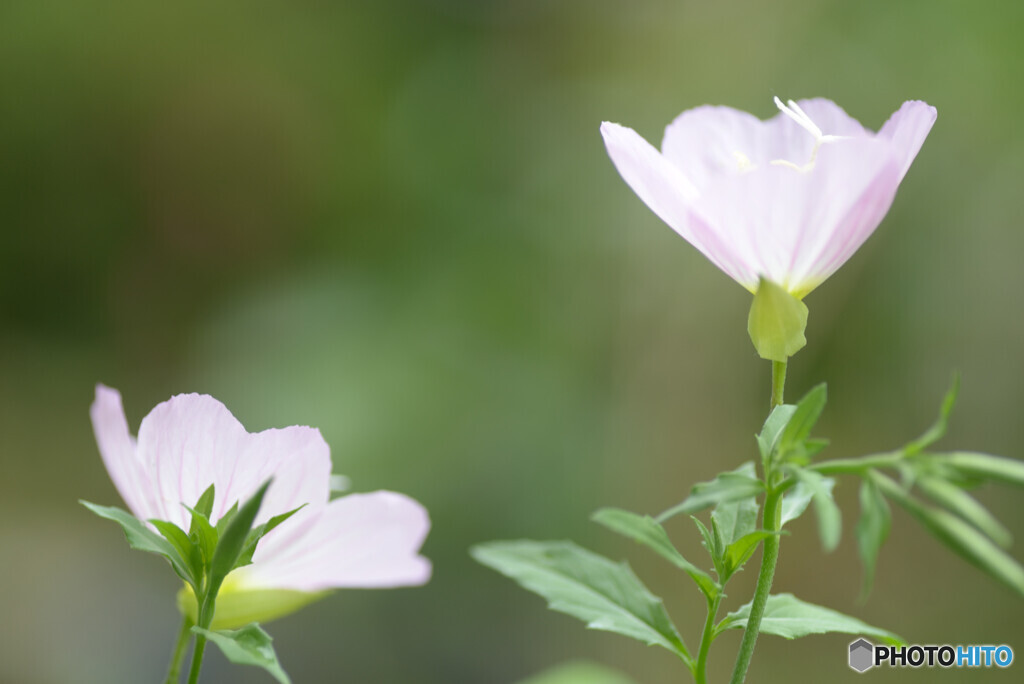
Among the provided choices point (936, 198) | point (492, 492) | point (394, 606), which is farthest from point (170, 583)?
point (936, 198)

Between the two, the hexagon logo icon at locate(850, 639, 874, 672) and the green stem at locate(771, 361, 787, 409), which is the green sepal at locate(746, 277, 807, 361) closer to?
the green stem at locate(771, 361, 787, 409)

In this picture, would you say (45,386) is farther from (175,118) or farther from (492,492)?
(492,492)

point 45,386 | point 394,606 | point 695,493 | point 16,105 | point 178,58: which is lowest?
point 394,606

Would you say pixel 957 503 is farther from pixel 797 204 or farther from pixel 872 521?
pixel 797 204

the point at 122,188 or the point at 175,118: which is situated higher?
the point at 175,118

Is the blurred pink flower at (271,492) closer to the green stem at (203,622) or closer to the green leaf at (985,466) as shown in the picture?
the green stem at (203,622)

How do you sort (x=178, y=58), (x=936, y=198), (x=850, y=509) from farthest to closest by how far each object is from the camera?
(x=178, y=58)
(x=936, y=198)
(x=850, y=509)
